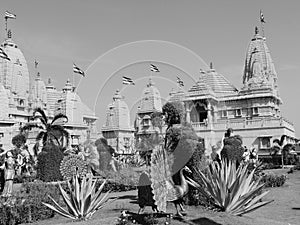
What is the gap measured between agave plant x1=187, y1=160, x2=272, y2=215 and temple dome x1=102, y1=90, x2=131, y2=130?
126 ft

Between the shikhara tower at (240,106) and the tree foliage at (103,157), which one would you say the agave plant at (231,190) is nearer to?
the tree foliage at (103,157)

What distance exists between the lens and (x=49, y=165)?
69.1ft

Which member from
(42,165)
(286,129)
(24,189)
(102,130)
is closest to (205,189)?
(24,189)

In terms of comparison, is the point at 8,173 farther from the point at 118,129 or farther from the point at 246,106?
the point at 246,106

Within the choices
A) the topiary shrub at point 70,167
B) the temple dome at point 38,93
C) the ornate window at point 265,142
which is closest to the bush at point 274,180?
the topiary shrub at point 70,167

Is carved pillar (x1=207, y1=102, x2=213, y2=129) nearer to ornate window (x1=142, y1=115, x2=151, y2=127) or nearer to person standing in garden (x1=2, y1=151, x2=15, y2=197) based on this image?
ornate window (x1=142, y1=115, x2=151, y2=127)

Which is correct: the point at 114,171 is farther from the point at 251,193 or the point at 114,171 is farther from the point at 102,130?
the point at 102,130

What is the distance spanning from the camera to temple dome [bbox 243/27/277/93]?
5003 cm

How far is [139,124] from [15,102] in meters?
22.6

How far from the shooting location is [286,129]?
37656mm

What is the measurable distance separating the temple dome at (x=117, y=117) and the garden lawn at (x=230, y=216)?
109 ft

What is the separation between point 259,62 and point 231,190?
4460cm

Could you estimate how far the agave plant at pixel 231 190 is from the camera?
374 inches

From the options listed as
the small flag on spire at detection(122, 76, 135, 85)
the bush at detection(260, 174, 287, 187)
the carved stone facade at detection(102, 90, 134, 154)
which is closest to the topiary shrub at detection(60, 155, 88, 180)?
the small flag on spire at detection(122, 76, 135, 85)
